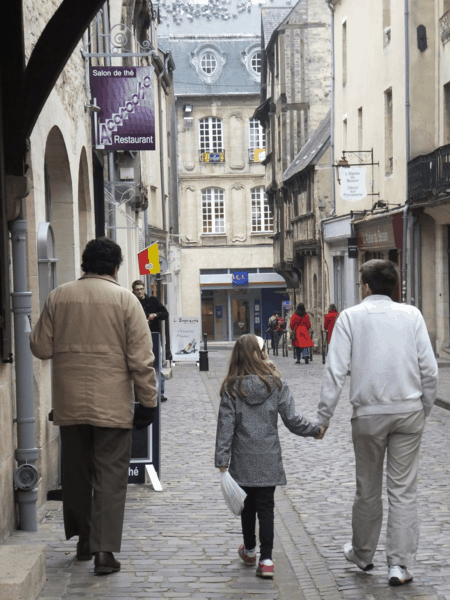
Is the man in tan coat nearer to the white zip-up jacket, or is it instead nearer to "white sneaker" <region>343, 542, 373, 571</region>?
the white zip-up jacket

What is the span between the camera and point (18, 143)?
252 inches

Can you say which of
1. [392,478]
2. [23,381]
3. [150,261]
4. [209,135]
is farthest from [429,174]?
[209,135]

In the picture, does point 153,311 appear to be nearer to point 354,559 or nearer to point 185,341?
point 354,559

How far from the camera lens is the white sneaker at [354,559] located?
571cm

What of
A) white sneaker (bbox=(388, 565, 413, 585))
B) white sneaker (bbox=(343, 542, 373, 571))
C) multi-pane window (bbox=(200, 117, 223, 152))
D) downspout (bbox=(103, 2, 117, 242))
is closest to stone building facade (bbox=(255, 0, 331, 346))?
multi-pane window (bbox=(200, 117, 223, 152))

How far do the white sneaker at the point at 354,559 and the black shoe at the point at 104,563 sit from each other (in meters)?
1.30

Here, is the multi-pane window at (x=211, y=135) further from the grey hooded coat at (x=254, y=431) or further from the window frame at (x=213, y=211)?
the grey hooded coat at (x=254, y=431)

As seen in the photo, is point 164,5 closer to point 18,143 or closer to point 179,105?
point 179,105

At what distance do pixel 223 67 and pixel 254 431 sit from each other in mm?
49852

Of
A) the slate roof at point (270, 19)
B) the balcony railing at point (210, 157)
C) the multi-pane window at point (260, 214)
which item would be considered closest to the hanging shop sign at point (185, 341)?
the slate roof at point (270, 19)

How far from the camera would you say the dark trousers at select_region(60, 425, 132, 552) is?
18.7 ft

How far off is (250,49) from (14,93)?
4909 centimetres

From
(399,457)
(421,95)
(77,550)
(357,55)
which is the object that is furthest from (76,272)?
(357,55)

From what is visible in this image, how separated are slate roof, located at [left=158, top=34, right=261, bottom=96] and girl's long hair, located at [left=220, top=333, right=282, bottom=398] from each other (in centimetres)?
4887
